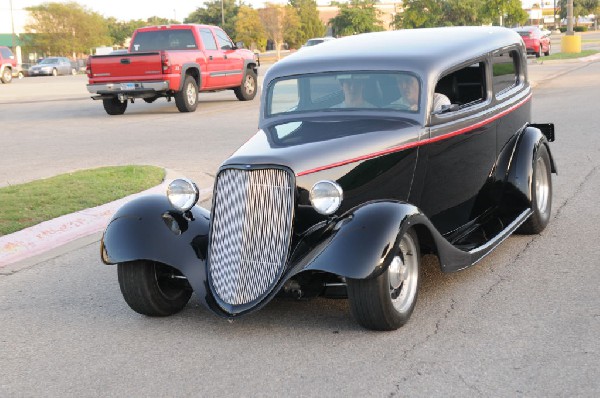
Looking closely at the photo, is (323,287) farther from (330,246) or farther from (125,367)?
(125,367)

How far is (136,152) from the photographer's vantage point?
14211mm

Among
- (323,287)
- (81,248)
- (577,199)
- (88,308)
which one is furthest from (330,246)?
(577,199)

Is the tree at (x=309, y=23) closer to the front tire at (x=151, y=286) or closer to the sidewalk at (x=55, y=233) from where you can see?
the sidewalk at (x=55, y=233)

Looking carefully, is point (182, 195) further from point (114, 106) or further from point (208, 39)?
point (208, 39)

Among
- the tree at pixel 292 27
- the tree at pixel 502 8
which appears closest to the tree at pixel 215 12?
the tree at pixel 292 27

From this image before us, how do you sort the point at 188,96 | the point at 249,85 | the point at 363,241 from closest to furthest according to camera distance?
the point at 363,241 < the point at 188,96 < the point at 249,85

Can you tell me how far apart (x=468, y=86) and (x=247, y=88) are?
18.0 metres

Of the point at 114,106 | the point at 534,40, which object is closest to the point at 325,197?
the point at 114,106

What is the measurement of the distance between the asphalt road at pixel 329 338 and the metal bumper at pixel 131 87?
41.8ft

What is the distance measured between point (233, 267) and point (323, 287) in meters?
0.55

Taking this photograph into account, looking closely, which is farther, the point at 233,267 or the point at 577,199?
the point at 577,199

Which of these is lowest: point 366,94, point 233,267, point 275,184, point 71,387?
point 71,387

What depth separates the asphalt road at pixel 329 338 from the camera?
176 inches

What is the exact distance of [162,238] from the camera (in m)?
5.57
